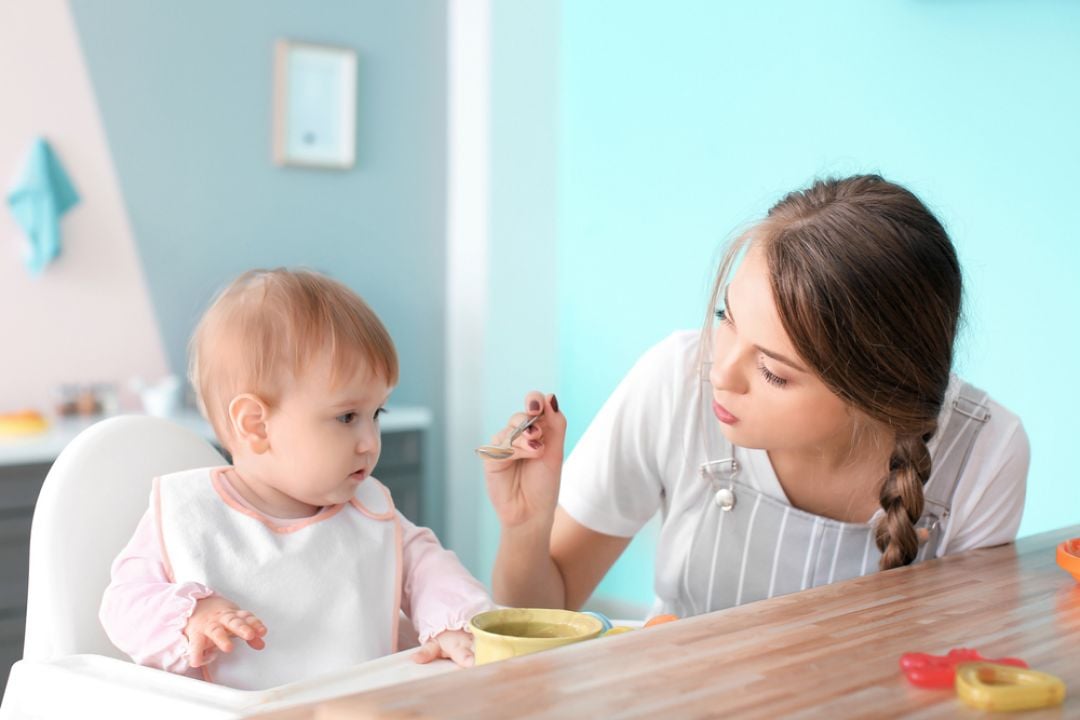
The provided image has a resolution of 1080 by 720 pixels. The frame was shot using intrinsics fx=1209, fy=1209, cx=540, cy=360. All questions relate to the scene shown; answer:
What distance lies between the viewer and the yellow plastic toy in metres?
0.73

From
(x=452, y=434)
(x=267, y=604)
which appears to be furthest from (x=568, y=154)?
(x=267, y=604)

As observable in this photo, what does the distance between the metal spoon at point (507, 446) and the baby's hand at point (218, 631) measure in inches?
14.7

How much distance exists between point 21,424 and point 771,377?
2.29 meters

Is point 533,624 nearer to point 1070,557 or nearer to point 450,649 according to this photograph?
point 450,649

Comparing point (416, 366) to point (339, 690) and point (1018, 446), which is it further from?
point (339, 690)

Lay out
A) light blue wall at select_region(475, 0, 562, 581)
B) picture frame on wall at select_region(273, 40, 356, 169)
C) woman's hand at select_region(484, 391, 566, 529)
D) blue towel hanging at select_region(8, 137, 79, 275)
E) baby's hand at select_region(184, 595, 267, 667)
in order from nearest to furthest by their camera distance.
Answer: baby's hand at select_region(184, 595, 267, 667), woman's hand at select_region(484, 391, 566, 529), blue towel hanging at select_region(8, 137, 79, 275), picture frame on wall at select_region(273, 40, 356, 169), light blue wall at select_region(475, 0, 562, 581)

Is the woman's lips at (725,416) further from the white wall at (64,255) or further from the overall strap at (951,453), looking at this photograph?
the white wall at (64,255)

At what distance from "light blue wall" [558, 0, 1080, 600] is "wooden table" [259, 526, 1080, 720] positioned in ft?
4.91

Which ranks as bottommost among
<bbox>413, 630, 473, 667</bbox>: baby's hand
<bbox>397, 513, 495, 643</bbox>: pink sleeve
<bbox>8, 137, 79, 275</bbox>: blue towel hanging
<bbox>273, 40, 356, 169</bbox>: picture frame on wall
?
<bbox>413, 630, 473, 667</bbox>: baby's hand

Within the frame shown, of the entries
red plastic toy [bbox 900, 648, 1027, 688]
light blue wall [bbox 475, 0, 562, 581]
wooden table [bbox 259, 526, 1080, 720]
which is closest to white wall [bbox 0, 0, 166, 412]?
light blue wall [bbox 475, 0, 562, 581]

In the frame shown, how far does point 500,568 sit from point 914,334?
1.99ft

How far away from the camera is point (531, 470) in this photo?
149 cm

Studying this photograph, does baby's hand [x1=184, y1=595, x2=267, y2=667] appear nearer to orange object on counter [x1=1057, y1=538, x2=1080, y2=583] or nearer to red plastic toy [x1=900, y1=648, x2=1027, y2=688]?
red plastic toy [x1=900, y1=648, x2=1027, y2=688]

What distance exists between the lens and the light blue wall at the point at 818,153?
3.09 m
